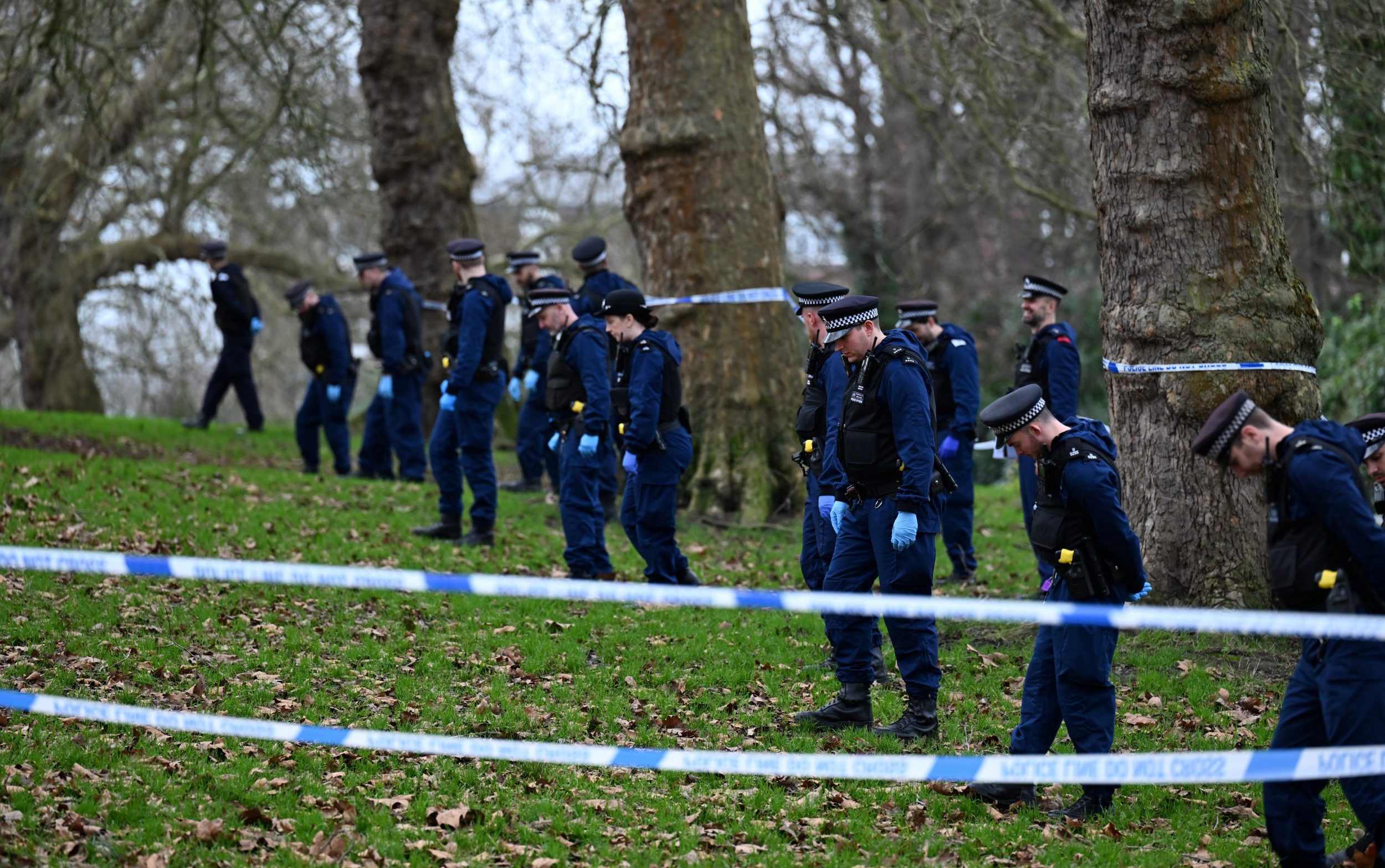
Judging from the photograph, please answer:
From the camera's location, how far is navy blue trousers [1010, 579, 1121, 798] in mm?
5285

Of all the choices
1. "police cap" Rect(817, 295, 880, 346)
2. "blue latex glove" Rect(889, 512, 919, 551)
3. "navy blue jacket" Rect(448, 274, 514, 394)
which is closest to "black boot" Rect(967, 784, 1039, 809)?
"blue latex glove" Rect(889, 512, 919, 551)

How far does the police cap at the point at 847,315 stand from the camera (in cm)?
640

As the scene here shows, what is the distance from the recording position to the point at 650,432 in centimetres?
852

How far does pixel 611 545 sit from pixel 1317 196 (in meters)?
11.0

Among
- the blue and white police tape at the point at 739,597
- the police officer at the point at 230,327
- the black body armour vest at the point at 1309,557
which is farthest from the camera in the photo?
the police officer at the point at 230,327

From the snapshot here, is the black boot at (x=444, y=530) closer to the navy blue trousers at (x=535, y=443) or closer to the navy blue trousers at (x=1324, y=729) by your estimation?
the navy blue trousers at (x=535, y=443)

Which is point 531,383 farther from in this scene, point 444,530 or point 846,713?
point 846,713

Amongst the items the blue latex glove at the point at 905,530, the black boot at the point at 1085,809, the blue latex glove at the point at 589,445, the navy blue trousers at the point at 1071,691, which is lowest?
the black boot at the point at 1085,809

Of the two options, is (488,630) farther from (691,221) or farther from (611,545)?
(691,221)

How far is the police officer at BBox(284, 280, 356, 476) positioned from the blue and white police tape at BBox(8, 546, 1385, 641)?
352 inches

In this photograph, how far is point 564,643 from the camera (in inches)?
309

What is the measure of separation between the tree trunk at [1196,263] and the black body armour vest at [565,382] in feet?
12.0

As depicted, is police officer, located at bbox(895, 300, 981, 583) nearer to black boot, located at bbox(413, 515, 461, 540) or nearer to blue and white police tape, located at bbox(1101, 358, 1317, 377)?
blue and white police tape, located at bbox(1101, 358, 1317, 377)

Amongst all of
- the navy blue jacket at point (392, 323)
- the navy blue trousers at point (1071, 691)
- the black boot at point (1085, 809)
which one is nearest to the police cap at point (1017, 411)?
the navy blue trousers at point (1071, 691)
